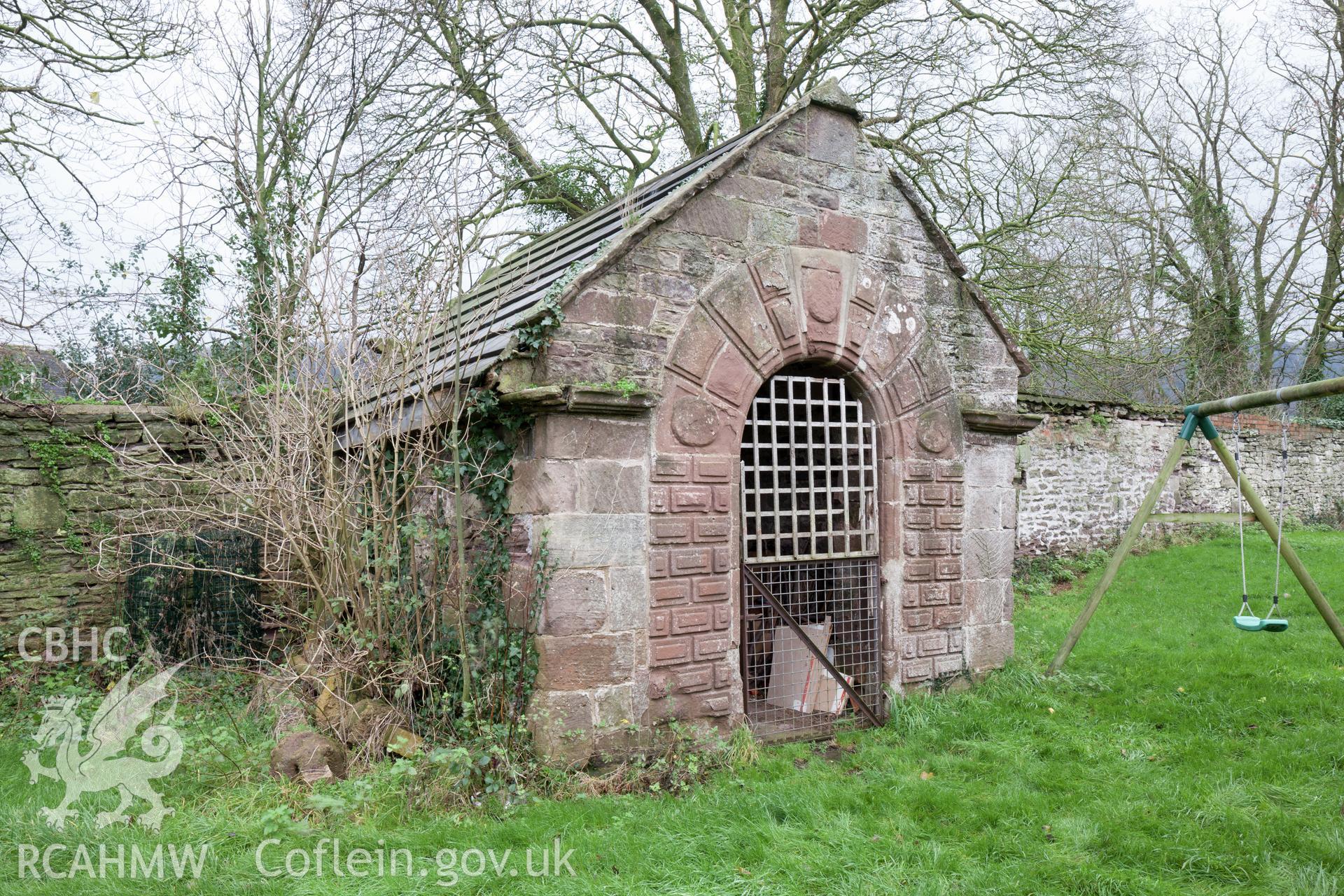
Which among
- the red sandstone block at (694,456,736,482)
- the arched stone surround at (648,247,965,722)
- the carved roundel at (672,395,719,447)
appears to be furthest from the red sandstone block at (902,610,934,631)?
the carved roundel at (672,395,719,447)

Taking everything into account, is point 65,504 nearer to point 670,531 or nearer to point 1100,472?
point 670,531

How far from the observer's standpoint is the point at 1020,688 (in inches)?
256

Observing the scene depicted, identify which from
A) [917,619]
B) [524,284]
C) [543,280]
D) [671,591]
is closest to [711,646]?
[671,591]

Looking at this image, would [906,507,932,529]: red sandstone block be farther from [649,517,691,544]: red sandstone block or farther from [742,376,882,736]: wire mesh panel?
[649,517,691,544]: red sandstone block

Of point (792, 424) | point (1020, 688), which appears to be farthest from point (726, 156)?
point (1020, 688)

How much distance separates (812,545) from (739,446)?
959 mm

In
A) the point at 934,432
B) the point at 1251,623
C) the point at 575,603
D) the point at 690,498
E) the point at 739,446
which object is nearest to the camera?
the point at 575,603

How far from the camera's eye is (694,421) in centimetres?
535

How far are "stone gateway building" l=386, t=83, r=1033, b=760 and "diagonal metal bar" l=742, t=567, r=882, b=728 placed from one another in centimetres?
6

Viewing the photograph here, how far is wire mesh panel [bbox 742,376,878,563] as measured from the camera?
5828mm

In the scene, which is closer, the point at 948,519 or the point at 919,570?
the point at 919,570

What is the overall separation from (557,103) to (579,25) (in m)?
1.16

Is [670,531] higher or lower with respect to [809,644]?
higher

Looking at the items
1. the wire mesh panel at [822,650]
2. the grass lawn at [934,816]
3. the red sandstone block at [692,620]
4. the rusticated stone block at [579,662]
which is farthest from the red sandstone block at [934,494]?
the rusticated stone block at [579,662]
